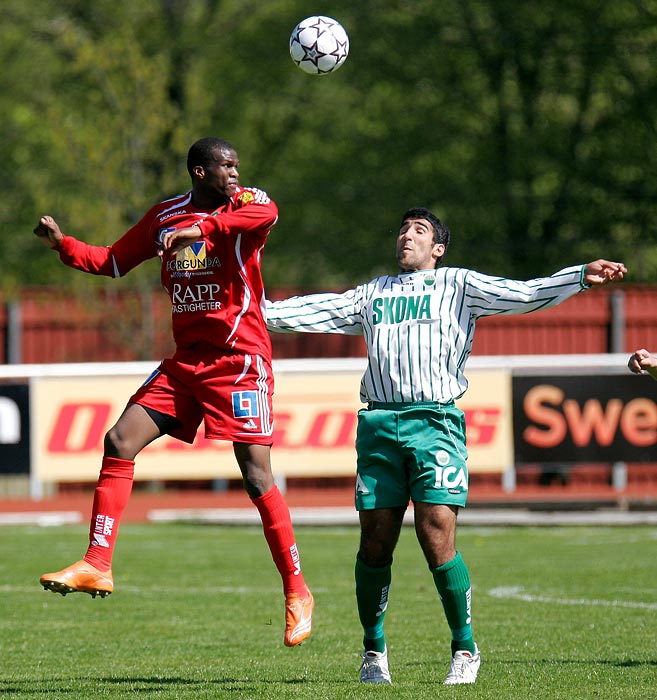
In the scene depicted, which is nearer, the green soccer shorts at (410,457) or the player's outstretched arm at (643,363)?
the green soccer shorts at (410,457)

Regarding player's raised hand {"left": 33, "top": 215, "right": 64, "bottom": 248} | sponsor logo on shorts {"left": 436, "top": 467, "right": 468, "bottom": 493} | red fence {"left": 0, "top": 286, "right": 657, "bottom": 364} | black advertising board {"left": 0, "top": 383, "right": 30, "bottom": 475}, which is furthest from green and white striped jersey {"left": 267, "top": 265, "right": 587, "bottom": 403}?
red fence {"left": 0, "top": 286, "right": 657, "bottom": 364}

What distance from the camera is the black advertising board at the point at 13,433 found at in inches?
663

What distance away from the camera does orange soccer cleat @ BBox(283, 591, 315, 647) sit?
683 centimetres

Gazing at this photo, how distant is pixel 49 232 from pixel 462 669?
2.90 metres

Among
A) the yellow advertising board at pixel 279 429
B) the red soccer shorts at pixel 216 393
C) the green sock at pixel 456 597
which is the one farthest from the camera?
the yellow advertising board at pixel 279 429

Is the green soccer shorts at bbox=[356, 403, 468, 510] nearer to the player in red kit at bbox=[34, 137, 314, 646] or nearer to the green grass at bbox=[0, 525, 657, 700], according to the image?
the player in red kit at bbox=[34, 137, 314, 646]

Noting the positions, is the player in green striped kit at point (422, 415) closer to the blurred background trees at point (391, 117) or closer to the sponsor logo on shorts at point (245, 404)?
the sponsor logo on shorts at point (245, 404)

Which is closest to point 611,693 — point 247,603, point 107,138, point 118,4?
point 247,603

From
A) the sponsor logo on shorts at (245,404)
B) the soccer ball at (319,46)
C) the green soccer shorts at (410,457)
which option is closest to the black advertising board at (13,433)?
the soccer ball at (319,46)

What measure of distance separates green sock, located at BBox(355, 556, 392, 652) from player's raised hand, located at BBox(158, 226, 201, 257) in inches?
67.5

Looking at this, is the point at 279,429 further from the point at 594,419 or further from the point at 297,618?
the point at 297,618

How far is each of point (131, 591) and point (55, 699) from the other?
4.66 metres

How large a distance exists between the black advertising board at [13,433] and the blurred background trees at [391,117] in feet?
23.9

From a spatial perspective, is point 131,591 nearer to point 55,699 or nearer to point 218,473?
point 55,699
